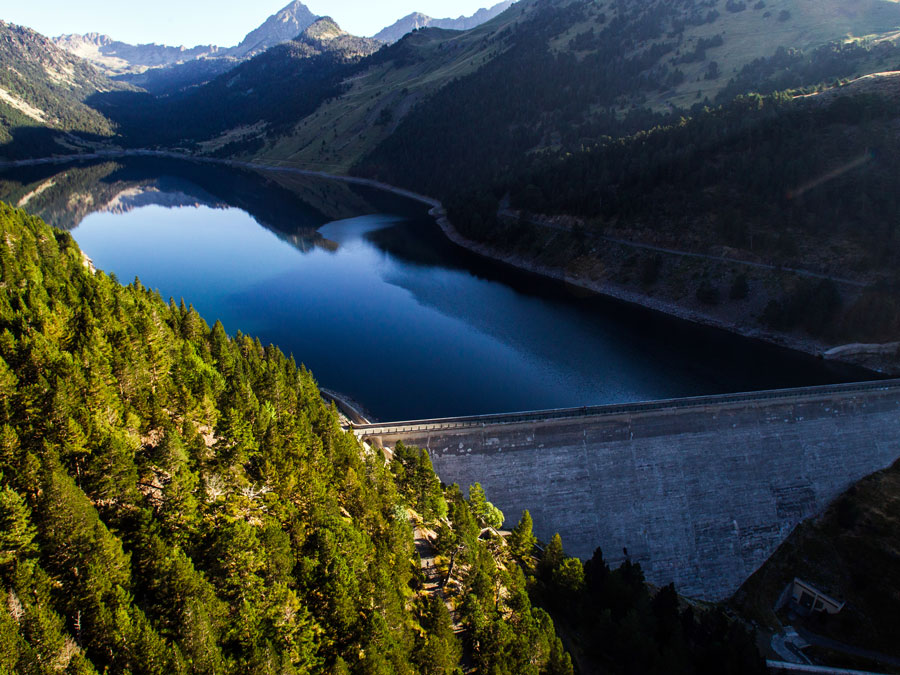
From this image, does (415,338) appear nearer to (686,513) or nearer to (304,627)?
(686,513)

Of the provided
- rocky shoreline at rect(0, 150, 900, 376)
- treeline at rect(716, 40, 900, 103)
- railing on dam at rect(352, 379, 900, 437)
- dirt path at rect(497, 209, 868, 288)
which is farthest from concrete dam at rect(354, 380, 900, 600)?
treeline at rect(716, 40, 900, 103)

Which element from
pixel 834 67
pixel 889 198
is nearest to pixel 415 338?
pixel 889 198

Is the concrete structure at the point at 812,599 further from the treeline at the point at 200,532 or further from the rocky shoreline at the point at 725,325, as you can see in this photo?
the rocky shoreline at the point at 725,325

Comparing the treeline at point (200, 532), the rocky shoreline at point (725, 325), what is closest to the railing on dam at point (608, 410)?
the treeline at point (200, 532)

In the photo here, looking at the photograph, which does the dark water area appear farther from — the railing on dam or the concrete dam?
the concrete dam

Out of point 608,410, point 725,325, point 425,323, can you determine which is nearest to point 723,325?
point 725,325

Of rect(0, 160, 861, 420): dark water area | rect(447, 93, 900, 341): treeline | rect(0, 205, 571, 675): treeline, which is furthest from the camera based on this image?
rect(447, 93, 900, 341): treeline
